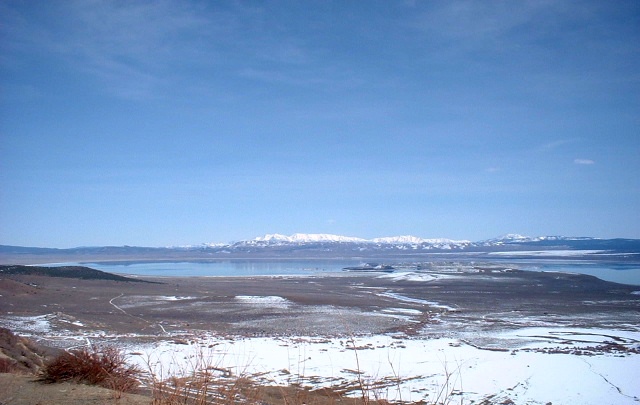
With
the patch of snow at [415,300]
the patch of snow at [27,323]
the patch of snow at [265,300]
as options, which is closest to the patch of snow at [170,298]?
the patch of snow at [265,300]

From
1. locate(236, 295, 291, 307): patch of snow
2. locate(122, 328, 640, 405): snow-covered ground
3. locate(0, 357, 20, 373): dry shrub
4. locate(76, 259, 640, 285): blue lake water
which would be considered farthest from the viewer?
locate(76, 259, 640, 285): blue lake water

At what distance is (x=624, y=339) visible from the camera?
20797 millimetres

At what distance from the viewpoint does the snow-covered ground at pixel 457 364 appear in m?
12.2

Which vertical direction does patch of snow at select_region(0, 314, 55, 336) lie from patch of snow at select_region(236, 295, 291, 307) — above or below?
above

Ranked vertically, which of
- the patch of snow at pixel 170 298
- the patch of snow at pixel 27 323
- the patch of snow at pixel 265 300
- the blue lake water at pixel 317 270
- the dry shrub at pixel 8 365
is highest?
the dry shrub at pixel 8 365

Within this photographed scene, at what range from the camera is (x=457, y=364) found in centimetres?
1523

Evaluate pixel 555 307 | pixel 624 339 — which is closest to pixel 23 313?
pixel 624 339

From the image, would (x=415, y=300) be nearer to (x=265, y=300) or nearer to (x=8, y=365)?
(x=265, y=300)

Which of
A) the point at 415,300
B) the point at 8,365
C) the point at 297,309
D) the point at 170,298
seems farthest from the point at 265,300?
the point at 8,365

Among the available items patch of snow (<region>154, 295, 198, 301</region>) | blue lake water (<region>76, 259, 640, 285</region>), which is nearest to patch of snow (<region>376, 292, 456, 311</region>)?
patch of snow (<region>154, 295, 198, 301</region>)

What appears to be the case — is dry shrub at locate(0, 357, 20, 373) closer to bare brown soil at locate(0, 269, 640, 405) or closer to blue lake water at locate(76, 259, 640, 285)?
bare brown soil at locate(0, 269, 640, 405)

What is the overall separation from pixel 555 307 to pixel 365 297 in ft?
45.0

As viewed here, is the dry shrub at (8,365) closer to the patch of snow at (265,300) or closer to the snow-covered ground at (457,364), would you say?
the snow-covered ground at (457,364)

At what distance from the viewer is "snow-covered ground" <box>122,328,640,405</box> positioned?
40.0 ft
